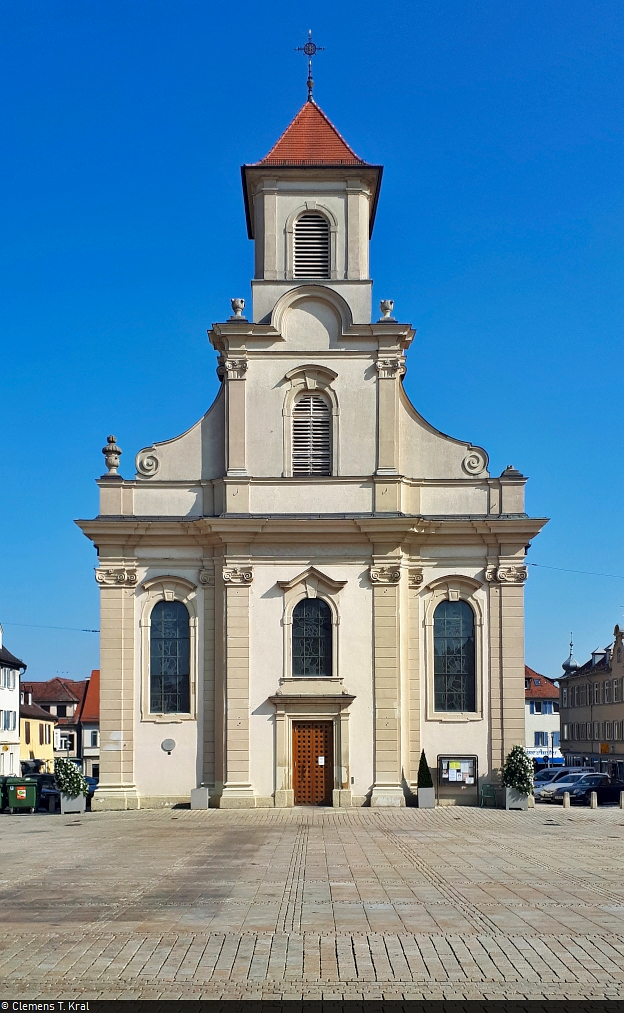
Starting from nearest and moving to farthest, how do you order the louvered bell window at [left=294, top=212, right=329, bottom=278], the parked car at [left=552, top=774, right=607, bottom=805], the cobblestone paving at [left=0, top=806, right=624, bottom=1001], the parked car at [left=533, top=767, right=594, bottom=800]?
the cobblestone paving at [left=0, top=806, right=624, bottom=1001], the louvered bell window at [left=294, top=212, right=329, bottom=278], the parked car at [left=552, top=774, right=607, bottom=805], the parked car at [left=533, top=767, right=594, bottom=800]

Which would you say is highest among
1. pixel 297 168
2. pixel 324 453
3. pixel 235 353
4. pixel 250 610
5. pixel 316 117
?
pixel 316 117

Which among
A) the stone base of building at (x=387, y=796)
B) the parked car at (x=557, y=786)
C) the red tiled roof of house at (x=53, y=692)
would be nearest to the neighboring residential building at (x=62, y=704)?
the red tiled roof of house at (x=53, y=692)

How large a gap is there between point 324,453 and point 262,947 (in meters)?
24.3

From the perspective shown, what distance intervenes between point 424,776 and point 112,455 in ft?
47.2

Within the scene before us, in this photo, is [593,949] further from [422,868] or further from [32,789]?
[32,789]

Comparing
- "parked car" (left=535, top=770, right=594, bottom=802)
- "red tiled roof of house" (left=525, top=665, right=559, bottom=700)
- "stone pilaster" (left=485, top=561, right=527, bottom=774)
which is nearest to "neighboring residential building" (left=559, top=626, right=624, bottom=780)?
"red tiled roof of house" (left=525, top=665, right=559, bottom=700)

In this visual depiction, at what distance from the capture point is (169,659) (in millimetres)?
36438

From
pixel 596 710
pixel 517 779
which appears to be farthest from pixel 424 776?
pixel 596 710

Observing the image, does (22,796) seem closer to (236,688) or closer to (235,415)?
(236,688)

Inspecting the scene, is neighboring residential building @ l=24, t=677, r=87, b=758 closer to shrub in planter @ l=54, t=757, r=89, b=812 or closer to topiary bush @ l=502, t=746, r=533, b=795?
shrub in planter @ l=54, t=757, r=89, b=812

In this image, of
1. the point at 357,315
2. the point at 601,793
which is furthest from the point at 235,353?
the point at 601,793

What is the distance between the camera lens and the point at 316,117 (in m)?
41.8

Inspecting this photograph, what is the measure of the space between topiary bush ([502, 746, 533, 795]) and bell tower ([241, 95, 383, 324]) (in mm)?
15400

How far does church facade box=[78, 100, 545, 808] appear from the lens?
35.4 m
